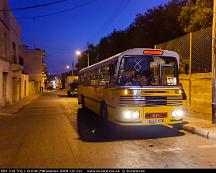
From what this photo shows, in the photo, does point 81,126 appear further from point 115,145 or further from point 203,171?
point 203,171

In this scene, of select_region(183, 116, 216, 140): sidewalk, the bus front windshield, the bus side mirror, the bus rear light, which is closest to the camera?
select_region(183, 116, 216, 140): sidewalk

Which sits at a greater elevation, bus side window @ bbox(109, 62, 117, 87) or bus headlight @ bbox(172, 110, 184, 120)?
bus side window @ bbox(109, 62, 117, 87)

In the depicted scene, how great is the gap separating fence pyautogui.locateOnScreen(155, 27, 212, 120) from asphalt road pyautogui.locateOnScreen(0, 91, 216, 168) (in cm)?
308

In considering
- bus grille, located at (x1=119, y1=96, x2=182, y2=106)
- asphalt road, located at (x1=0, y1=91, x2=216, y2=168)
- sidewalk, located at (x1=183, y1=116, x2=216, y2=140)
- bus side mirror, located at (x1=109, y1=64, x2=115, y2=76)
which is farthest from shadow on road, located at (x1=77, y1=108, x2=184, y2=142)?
bus side mirror, located at (x1=109, y1=64, x2=115, y2=76)

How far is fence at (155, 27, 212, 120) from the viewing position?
15679mm

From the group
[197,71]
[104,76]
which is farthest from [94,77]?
[197,71]

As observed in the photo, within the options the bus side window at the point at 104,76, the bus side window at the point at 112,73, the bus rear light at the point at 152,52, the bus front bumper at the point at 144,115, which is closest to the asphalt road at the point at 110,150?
the bus front bumper at the point at 144,115

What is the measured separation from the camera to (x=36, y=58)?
264 ft

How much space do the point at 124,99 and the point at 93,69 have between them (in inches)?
277

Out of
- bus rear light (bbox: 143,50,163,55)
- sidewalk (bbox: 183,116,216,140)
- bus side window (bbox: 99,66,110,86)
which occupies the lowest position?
sidewalk (bbox: 183,116,216,140)

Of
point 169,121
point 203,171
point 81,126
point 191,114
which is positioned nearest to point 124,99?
point 169,121

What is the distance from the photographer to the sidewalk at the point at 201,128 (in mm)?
11587

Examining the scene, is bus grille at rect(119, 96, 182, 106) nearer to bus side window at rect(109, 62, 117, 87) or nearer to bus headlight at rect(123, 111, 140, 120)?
bus headlight at rect(123, 111, 140, 120)

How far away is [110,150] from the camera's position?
31.7 ft
